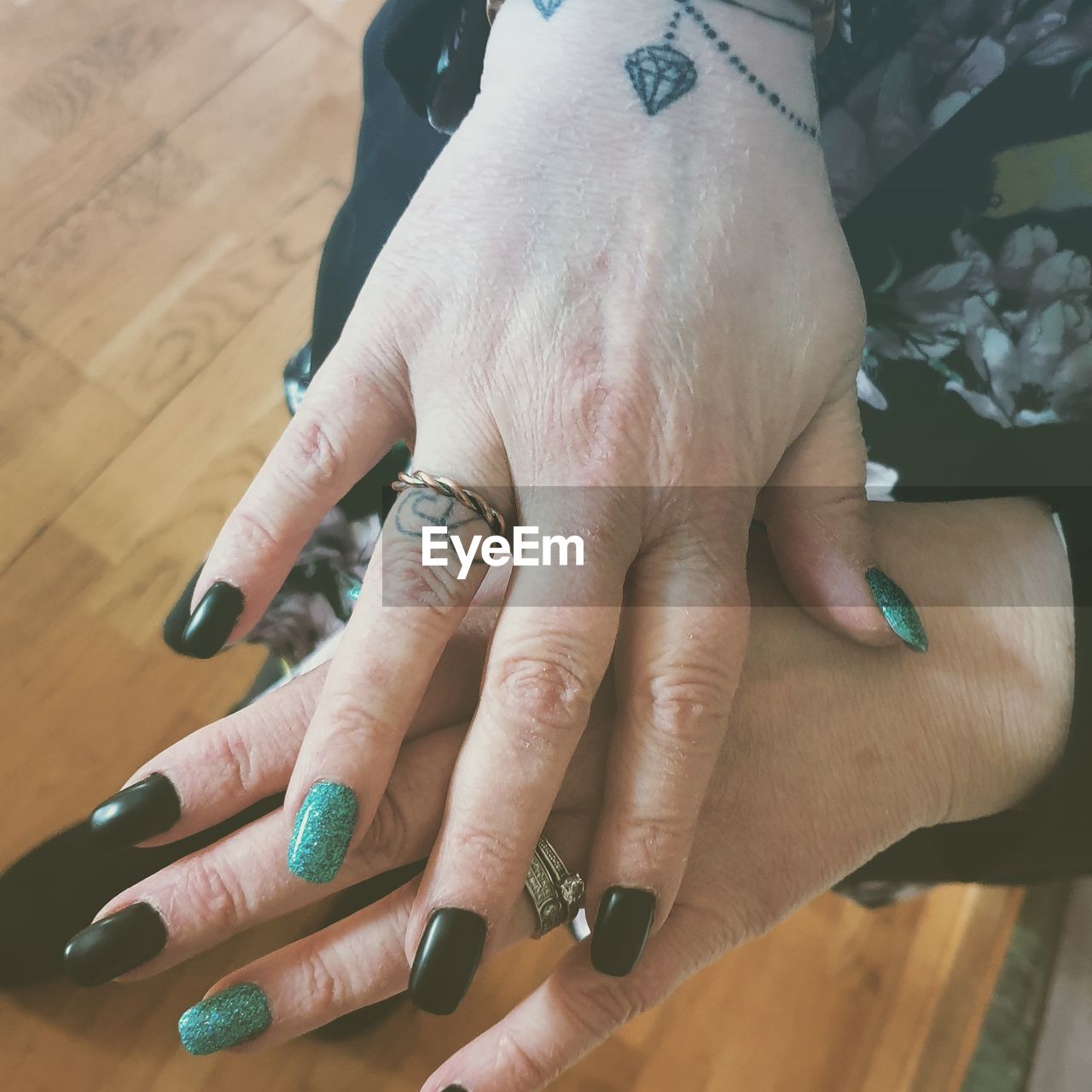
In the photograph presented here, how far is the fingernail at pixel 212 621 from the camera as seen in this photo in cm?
55

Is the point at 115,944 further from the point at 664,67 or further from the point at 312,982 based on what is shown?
the point at 664,67

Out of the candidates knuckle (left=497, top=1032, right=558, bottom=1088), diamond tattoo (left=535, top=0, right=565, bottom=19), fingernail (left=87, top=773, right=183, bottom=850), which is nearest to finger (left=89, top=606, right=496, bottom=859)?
fingernail (left=87, top=773, right=183, bottom=850)

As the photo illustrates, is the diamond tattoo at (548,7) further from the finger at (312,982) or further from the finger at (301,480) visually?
the finger at (312,982)

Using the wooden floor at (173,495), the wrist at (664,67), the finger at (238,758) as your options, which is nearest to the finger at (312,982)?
the finger at (238,758)

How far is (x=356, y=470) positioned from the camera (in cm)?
59

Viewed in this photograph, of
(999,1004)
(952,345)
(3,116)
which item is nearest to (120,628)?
(3,116)

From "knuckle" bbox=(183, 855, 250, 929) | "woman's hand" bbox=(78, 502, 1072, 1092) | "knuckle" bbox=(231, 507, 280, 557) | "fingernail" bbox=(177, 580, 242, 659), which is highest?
"knuckle" bbox=(231, 507, 280, 557)

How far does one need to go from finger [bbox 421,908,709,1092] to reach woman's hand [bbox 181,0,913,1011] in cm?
4

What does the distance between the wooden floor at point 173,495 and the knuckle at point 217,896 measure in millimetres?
352

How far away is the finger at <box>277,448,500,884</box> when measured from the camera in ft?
1.66

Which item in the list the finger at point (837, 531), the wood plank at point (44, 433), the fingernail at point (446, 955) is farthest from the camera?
the wood plank at point (44, 433)

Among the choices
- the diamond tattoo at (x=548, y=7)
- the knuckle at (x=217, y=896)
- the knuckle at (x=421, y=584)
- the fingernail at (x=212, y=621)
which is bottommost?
the knuckle at (x=217, y=896)

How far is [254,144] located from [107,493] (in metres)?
0.57

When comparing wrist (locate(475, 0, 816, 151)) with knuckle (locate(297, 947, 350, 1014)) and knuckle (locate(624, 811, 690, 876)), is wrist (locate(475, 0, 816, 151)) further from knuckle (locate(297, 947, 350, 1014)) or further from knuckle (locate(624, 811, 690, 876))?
knuckle (locate(297, 947, 350, 1014))
